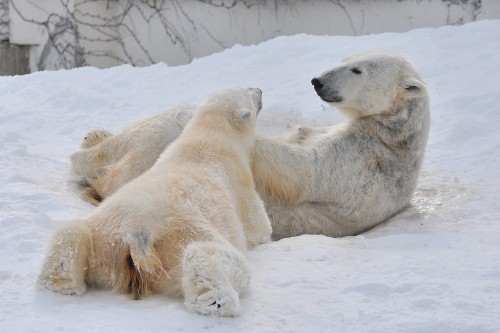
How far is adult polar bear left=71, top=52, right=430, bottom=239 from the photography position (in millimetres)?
4238

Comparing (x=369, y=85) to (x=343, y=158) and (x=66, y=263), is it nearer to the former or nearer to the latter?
(x=343, y=158)

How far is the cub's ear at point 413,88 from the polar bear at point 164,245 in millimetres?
1542

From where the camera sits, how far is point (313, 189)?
4.25 meters

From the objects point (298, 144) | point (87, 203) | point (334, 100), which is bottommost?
point (87, 203)

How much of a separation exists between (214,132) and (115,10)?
310 inches

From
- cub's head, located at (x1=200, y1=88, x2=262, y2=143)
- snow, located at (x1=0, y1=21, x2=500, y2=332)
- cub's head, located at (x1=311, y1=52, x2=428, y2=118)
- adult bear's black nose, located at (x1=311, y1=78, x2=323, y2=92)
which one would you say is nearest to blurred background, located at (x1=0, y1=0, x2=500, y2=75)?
snow, located at (x1=0, y1=21, x2=500, y2=332)

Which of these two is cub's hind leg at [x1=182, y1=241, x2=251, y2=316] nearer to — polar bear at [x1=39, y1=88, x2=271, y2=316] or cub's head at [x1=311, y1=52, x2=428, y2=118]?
polar bear at [x1=39, y1=88, x2=271, y2=316]

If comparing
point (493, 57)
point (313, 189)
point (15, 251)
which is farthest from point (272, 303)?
point (493, 57)

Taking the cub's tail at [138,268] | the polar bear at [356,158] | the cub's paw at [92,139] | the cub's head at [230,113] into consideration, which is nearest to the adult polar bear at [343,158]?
the polar bear at [356,158]

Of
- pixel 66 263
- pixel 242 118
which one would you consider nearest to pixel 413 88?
pixel 242 118

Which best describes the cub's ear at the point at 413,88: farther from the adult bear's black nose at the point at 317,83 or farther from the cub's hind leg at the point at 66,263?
the cub's hind leg at the point at 66,263

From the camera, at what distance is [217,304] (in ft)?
8.00

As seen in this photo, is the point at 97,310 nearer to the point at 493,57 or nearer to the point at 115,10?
the point at 493,57

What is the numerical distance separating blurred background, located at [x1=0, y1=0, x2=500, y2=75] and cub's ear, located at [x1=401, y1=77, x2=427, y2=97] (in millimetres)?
5212
